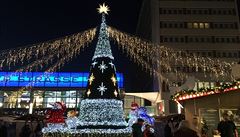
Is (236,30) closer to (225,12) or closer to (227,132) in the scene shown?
(225,12)

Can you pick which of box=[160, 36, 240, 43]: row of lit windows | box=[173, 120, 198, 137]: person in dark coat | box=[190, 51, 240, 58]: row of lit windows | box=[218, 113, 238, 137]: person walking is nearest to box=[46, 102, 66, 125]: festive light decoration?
box=[218, 113, 238, 137]: person walking

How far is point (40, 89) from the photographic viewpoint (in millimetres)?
55531

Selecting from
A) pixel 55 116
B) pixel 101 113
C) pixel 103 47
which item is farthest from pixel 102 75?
pixel 55 116

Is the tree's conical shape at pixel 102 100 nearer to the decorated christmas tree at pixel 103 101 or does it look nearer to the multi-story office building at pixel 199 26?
the decorated christmas tree at pixel 103 101

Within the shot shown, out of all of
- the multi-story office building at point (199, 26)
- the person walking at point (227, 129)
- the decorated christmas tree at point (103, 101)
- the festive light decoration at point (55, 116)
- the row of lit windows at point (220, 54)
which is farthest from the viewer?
the row of lit windows at point (220, 54)

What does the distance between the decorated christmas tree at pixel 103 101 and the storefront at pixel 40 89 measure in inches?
1421

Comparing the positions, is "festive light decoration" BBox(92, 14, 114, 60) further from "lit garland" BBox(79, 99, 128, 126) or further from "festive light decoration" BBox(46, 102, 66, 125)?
"festive light decoration" BBox(46, 102, 66, 125)

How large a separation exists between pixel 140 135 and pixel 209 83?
36.6 metres

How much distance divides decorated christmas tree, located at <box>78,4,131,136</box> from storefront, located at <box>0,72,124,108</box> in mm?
36087

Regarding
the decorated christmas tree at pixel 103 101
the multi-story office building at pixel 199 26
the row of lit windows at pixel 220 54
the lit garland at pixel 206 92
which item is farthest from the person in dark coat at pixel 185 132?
the row of lit windows at pixel 220 54

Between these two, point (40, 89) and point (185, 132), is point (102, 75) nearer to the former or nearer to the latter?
point (185, 132)

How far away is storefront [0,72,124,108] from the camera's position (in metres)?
54.8

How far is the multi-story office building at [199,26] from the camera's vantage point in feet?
152

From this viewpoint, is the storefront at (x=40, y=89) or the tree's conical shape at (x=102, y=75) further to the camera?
the storefront at (x=40, y=89)
